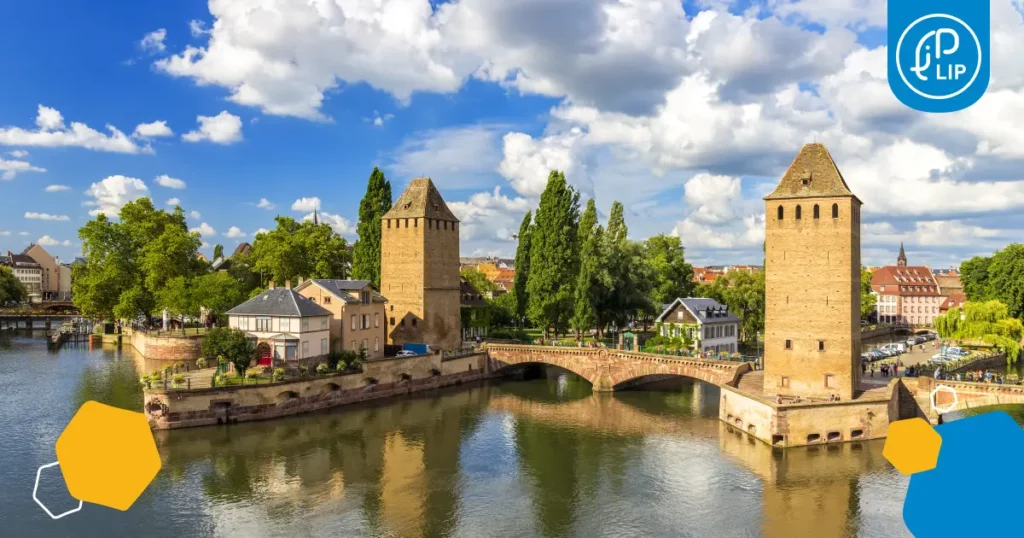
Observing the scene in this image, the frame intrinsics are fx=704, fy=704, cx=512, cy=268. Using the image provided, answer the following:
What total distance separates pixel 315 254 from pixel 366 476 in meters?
44.8

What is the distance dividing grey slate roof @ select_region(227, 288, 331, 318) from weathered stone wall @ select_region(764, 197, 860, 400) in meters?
26.6

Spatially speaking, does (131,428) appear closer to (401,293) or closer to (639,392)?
(639,392)

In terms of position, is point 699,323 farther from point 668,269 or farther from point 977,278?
point 977,278

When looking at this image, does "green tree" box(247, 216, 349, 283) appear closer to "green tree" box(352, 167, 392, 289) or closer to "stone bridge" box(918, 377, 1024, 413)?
"green tree" box(352, 167, 392, 289)

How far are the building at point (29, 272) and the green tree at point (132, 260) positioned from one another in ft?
249

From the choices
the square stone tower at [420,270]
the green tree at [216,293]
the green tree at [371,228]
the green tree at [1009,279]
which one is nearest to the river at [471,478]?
the square stone tower at [420,270]

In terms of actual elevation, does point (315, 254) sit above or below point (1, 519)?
above

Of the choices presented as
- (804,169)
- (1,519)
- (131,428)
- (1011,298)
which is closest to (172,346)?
(1,519)

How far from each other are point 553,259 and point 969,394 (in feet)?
97.1

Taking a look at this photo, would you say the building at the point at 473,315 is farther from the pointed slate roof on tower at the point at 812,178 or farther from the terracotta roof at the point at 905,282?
the terracotta roof at the point at 905,282

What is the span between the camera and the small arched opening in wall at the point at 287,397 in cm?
3881

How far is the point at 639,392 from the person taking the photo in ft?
157

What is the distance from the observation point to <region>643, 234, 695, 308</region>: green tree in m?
72.1

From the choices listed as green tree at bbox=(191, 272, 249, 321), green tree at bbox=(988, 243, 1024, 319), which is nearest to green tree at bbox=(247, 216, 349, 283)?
green tree at bbox=(191, 272, 249, 321)
